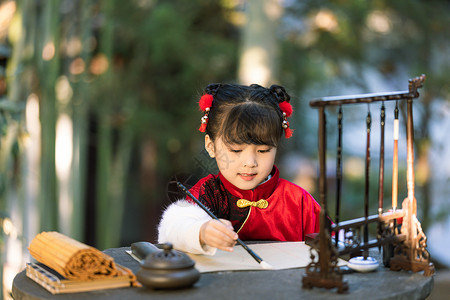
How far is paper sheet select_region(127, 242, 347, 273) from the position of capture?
1.61 m

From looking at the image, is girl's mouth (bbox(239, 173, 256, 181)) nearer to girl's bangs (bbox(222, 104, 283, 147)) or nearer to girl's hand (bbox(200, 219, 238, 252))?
girl's bangs (bbox(222, 104, 283, 147))

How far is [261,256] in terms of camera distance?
1.75 meters

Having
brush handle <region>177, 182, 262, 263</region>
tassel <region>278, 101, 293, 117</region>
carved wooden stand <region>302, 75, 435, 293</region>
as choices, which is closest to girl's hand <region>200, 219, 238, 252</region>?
brush handle <region>177, 182, 262, 263</region>

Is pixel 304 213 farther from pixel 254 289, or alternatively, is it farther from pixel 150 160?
pixel 150 160

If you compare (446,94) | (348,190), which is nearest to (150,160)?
(348,190)

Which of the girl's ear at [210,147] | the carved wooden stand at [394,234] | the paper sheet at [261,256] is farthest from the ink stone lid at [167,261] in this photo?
the girl's ear at [210,147]

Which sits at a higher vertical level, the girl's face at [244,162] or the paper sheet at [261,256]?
the girl's face at [244,162]

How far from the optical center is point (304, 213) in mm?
2135

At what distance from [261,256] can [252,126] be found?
45 centimetres

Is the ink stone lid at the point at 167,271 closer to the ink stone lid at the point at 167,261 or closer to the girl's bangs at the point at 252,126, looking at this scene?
the ink stone lid at the point at 167,261

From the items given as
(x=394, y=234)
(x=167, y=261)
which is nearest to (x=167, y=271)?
(x=167, y=261)

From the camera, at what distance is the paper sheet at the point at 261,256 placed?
161cm

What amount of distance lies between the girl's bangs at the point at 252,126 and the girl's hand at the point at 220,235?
364 millimetres

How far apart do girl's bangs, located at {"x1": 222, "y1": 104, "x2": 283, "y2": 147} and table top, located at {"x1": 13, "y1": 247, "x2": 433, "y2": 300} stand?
503mm
